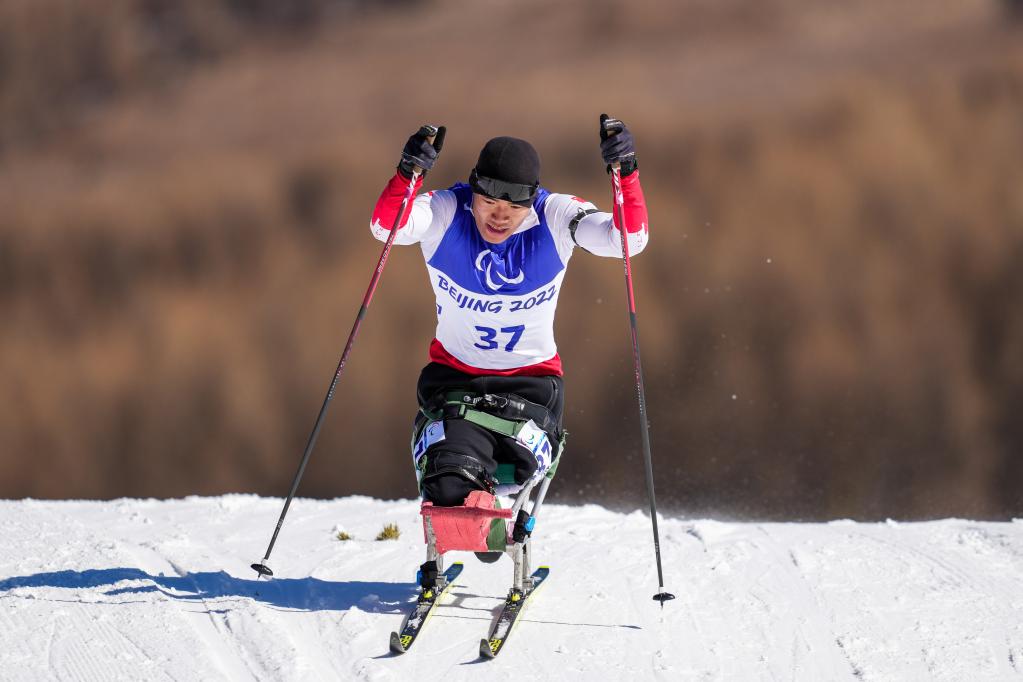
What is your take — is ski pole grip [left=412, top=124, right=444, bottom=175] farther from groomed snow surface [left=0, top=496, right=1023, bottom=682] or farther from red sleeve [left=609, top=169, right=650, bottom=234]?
groomed snow surface [left=0, top=496, right=1023, bottom=682]

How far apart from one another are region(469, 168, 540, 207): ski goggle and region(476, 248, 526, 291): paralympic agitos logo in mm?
308

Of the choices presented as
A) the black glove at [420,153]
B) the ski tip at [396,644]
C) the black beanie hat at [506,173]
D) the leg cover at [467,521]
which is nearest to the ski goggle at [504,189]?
the black beanie hat at [506,173]

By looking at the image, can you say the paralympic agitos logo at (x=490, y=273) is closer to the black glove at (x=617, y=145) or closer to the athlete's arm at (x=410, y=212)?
the athlete's arm at (x=410, y=212)

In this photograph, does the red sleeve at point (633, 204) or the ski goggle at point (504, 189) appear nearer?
the ski goggle at point (504, 189)

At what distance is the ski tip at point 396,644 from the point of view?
204 inches

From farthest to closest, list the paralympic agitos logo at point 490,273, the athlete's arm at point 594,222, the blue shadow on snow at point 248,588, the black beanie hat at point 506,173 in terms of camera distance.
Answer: the blue shadow on snow at point 248,588, the athlete's arm at point 594,222, the paralympic agitos logo at point 490,273, the black beanie hat at point 506,173

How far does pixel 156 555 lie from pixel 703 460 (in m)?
33.0

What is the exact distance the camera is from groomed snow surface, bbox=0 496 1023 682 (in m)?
5.07

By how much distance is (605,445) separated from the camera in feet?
131

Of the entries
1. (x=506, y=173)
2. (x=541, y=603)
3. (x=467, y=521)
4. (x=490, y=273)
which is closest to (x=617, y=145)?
(x=506, y=173)

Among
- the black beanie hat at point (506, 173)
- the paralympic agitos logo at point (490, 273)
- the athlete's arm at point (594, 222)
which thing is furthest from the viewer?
the athlete's arm at point (594, 222)

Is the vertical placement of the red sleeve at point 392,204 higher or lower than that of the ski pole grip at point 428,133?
lower

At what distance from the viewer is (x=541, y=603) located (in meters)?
5.91

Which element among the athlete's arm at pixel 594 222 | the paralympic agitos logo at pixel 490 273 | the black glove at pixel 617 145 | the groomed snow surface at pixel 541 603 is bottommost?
the groomed snow surface at pixel 541 603
